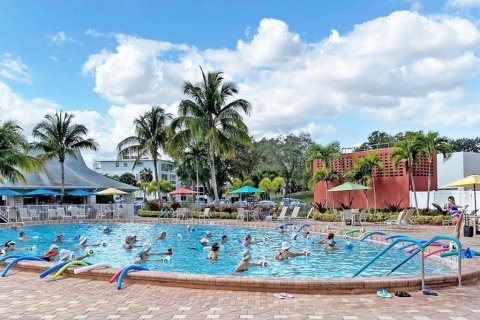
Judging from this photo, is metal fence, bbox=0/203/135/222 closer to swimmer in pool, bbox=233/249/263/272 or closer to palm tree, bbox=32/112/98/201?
palm tree, bbox=32/112/98/201

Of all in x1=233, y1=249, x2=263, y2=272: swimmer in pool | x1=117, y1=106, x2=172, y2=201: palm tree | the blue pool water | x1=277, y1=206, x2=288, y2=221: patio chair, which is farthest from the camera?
x1=117, y1=106, x2=172, y2=201: palm tree

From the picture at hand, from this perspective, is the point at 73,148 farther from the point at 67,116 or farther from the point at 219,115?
the point at 219,115

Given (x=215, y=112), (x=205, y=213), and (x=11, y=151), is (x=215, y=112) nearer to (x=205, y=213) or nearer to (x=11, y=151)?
(x=205, y=213)

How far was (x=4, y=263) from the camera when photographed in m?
A: 9.30

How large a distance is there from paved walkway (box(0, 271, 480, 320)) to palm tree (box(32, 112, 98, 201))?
27.3 metres

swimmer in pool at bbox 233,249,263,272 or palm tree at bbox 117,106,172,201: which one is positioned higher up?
palm tree at bbox 117,106,172,201

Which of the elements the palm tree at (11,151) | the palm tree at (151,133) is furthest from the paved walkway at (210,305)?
the palm tree at (151,133)

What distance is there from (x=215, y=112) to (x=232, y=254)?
16756 millimetres

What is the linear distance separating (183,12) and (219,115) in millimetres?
13161

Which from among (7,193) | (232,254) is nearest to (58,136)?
(7,193)

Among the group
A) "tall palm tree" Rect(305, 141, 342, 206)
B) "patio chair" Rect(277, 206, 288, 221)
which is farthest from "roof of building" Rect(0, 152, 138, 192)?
"patio chair" Rect(277, 206, 288, 221)

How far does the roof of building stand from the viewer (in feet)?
113

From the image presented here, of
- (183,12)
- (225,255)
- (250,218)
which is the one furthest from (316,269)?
(250,218)

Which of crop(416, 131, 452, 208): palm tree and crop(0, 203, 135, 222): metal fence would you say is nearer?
crop(416, 131, 452, 208): palm tree
